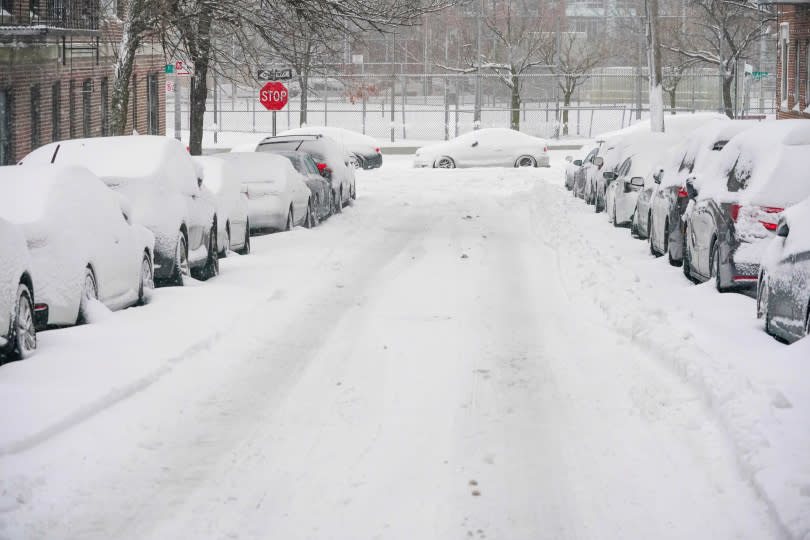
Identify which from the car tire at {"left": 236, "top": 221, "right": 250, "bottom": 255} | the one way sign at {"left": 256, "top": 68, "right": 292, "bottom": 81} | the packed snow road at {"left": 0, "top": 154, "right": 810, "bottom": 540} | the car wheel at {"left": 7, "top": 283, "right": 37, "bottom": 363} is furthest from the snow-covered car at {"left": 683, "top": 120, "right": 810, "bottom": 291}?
the one way sign at {"left": 256, "top": 68, "right": 292, "bottom": 81}

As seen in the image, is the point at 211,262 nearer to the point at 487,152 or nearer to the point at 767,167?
the point at 767,167

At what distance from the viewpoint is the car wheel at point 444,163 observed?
1815 inches

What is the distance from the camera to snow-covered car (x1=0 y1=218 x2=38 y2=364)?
32.2 feet

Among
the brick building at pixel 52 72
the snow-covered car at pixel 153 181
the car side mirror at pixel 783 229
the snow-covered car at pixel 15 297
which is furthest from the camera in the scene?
the brick building at pixel 52 72

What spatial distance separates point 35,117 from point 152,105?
12704 millimetres

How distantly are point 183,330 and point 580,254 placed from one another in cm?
790

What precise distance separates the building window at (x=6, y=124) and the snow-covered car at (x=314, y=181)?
7.02m

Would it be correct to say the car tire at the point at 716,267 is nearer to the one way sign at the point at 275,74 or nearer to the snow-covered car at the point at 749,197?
the snow-covered car at the point at 749,197

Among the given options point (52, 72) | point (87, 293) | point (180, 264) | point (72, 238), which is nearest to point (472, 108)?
point (52, 72)

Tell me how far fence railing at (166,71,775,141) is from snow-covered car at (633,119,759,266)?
3809 cm

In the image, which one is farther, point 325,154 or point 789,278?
point 325,154

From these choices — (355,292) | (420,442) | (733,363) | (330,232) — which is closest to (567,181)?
(330,232)

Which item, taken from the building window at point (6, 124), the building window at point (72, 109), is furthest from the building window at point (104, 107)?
the building window at point (6, 124)

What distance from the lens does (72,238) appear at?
1160cm
